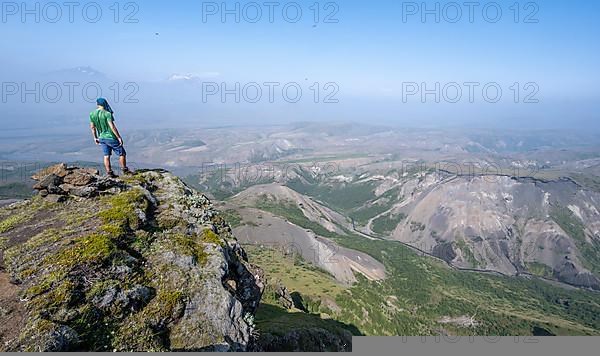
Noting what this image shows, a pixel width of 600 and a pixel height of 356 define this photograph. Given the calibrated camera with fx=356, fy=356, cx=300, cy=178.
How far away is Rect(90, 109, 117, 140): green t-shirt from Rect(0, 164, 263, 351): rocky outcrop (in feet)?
6.88

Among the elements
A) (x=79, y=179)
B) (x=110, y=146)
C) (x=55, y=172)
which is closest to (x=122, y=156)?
(x=110, y=146)

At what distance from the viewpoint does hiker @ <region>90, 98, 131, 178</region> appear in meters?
15.7

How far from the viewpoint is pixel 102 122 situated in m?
15.9

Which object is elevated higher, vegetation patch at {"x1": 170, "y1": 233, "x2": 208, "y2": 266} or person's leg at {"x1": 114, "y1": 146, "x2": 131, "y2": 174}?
person's leg at {"x1": 114, "y1": 146, "x2": 131, "y2": 174}

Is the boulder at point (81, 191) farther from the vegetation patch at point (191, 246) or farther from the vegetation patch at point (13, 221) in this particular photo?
the vegetation patch at point (191, 246)

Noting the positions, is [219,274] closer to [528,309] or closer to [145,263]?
[145,263]

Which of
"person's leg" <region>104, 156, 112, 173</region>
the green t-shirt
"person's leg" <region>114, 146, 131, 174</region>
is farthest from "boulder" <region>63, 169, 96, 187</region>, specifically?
the green t-shirt

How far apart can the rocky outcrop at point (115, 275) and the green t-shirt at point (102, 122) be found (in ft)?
6.88

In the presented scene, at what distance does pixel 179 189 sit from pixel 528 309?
551ft

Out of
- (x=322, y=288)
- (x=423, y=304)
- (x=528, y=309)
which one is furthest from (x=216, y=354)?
(x=528, y=309)

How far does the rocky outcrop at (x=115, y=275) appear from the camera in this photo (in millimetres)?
8891

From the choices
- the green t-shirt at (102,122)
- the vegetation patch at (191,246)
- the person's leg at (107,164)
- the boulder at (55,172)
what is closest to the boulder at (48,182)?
the boulder at (55,172)

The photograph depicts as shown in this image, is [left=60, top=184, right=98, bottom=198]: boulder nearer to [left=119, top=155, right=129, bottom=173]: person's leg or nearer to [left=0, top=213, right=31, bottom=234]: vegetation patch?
[left=0, top=213, right=31, bottom=234]: vegetation patch

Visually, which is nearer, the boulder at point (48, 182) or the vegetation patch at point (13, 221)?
the vegetation patch at point (13, 221)
